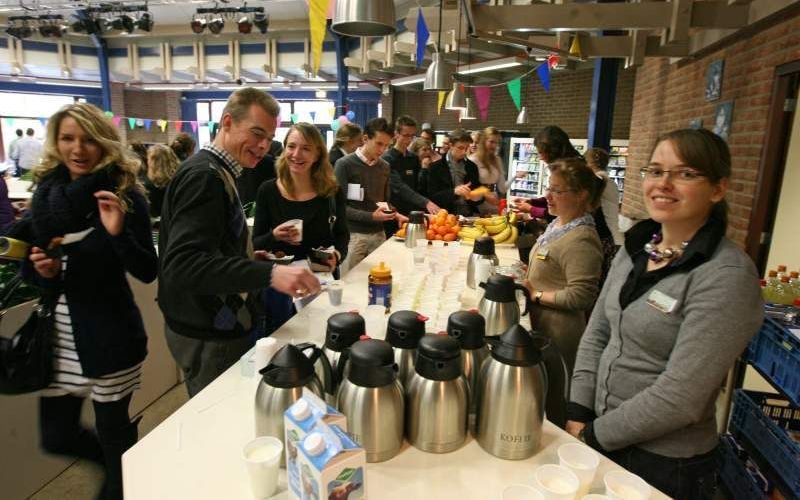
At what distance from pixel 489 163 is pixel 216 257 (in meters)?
4.37

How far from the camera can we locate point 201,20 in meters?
9.33

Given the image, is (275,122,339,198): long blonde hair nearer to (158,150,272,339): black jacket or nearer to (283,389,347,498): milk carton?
(158,150,272,339): black jacket

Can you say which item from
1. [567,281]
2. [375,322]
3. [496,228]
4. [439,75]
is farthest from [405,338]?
[439,75]

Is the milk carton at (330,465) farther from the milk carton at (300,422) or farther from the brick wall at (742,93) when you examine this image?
the brick wall at (742,93)

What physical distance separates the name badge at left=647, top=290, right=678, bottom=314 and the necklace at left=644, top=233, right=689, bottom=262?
13 cm

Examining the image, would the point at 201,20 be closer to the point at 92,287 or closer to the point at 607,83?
the point at 607,83

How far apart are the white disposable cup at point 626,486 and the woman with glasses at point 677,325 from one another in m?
0.32

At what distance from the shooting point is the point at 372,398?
1.14m

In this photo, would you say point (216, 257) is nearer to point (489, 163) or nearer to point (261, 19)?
point (489, 163)

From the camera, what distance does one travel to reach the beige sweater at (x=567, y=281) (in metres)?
2.14

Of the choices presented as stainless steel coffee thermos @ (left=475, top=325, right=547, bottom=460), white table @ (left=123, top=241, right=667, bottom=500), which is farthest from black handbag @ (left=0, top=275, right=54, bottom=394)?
stainless steel coffee thermos @ (left=475, top=325, right=547, bottom=460)

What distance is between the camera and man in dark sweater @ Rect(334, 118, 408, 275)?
392 centimetres

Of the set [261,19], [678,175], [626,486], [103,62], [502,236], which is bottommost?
[626,486]

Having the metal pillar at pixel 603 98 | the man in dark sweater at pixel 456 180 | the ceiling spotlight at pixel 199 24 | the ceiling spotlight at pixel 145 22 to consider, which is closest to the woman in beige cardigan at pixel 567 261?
the man in dark sweater at pixel 456 180
